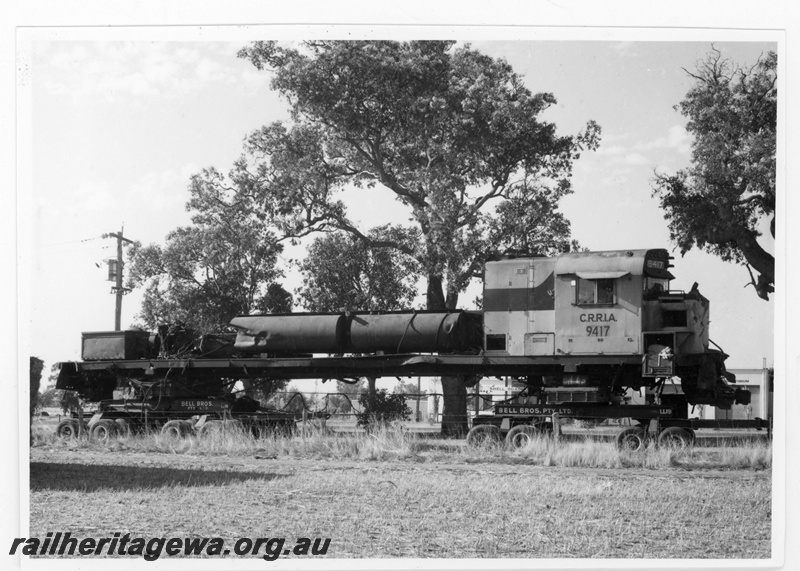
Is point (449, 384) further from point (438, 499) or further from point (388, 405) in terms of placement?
point (438, 499)

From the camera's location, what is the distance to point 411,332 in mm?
21188

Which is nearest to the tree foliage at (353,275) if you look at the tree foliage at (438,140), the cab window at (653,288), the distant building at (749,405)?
the tree foliage at (438,140)

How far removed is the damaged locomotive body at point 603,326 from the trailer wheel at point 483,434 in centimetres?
119

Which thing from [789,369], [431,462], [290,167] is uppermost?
[290,167]

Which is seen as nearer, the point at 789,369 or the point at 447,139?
the point at 789,369

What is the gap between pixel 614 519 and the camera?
12.7 metres

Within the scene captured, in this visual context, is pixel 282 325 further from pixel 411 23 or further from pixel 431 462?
pixel 411 23

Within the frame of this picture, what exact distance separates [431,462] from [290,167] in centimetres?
1088

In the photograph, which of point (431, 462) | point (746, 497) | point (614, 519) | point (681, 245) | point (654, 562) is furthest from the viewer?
point (681, 245)

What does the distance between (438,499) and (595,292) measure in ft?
23.8

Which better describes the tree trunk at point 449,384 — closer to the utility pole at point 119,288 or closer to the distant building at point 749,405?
the utility pole at point 119,288

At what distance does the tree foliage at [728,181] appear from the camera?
2245 centimetres

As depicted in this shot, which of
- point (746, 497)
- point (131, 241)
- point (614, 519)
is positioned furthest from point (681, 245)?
point (131, 241)

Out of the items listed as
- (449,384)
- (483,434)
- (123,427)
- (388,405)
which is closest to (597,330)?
(483,434)
